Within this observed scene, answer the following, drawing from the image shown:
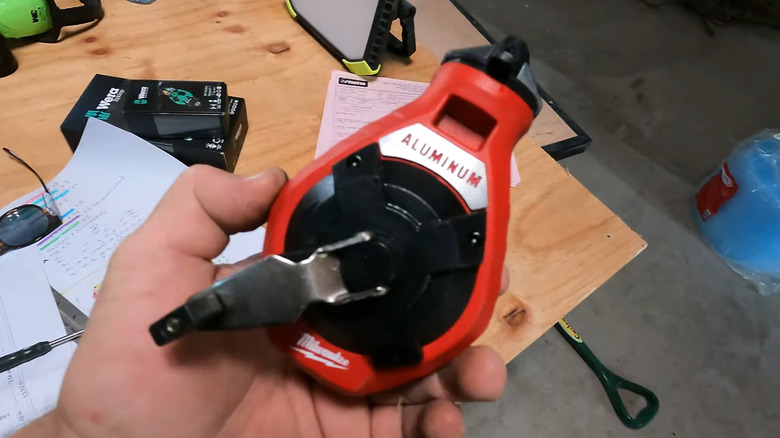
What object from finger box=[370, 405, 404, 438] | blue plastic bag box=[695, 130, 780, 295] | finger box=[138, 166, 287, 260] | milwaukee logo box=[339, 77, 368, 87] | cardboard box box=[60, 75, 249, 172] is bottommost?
blue plastic bag box=[695, 130, 780, 295]

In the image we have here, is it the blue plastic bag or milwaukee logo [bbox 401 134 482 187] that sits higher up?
milwaukee logo [bbox 401 134 482 187]

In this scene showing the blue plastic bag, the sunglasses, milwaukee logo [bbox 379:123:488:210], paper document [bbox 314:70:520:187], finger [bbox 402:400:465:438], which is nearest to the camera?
milwaukee logo [bbox 379:123:488:210]

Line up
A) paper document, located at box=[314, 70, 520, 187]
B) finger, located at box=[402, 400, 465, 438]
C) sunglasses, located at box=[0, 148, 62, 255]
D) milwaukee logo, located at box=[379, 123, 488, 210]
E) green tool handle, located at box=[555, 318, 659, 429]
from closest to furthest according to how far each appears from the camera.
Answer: milwaukee logo, located at box=[379, 123, 488, 210]
finger, located at box=[402, 400, 465, 438]
sunglasses, located at box=[0, 148, 62, 255]
paper document, located at box=[314, 70, 520, 187]
green tool handle, located at box=[555, 318, 659, 429]

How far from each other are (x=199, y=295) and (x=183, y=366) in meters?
0.13

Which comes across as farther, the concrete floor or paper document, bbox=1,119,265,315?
the concrete floor

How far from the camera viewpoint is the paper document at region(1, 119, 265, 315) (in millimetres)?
700

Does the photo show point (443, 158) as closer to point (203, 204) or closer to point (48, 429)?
point (203, 204)

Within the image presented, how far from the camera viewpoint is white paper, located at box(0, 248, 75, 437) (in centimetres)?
60

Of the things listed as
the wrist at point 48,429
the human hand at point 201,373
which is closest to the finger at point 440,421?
the human hand at point 201,373

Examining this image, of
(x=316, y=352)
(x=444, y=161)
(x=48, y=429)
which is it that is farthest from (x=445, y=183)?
(x=48, y=429)

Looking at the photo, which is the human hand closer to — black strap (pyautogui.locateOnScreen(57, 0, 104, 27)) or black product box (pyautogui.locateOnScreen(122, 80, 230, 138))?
black product box (pyautogui.locateOnScreen(122, 80, 230, 138))

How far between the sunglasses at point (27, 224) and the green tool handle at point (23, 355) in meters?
0.15

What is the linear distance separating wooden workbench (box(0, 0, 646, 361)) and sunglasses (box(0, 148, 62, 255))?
0.10 ft

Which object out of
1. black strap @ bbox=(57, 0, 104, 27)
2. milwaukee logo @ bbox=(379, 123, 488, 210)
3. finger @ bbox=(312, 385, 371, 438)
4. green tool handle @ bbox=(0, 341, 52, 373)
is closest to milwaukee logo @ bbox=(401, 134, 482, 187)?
milwaukee logo @ bbox=(379, 123, 488, 210)
